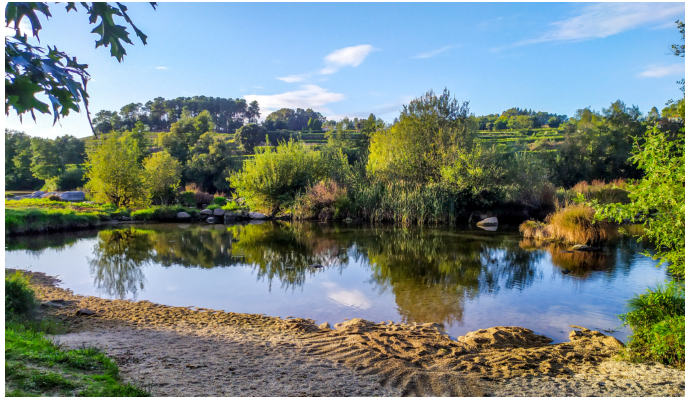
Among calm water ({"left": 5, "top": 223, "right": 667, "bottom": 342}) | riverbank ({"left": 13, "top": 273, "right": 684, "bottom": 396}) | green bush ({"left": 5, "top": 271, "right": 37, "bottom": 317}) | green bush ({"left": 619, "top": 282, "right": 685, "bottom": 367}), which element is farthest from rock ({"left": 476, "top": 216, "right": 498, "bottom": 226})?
green bush ({"left": 5, "top": 271, "right": 37, "bottom": 317})

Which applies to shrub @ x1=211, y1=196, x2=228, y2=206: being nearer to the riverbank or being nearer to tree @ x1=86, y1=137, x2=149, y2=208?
tree @ x1=86, y1=137, x2=149, y2=208

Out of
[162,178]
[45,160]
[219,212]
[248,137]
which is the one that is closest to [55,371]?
[219,212]

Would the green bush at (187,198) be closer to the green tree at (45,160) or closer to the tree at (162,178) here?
the tree at (162,178)

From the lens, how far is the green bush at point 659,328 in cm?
438

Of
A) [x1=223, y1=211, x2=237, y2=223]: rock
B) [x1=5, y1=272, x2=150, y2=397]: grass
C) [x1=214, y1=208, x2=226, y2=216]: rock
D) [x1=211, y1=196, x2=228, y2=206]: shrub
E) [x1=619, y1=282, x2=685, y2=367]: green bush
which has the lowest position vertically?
[x1=223, y1=211, x2=237, y2=223]: rock

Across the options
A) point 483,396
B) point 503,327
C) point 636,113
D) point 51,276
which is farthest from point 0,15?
point 636,113

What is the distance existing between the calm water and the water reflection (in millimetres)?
37

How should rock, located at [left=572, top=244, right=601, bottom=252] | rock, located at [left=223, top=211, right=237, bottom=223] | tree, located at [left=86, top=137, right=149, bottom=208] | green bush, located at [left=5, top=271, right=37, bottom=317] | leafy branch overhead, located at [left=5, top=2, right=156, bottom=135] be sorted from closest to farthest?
leafy branch overhead, located at [left=5, top=2, right=156, bottom=135], green bush, located at [left=5, top=271, right=37, bottom=317], rock, located at [left=572, top=244, right=601, bottom=252], rock, located at [left=223, top=211, right=237, bottom=223], tree, located at [left=86, top=137, right=149, bottom=208]

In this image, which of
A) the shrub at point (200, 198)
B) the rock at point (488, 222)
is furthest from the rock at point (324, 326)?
the shrub at point (200, 198)

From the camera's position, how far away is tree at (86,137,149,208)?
24.1 metres

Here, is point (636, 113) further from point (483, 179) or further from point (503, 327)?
point (503, 327)

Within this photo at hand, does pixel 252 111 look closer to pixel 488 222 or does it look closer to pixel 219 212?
pixel 219 212

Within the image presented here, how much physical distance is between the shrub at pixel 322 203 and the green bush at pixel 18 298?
17440 mm

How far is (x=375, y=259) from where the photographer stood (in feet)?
40.1
